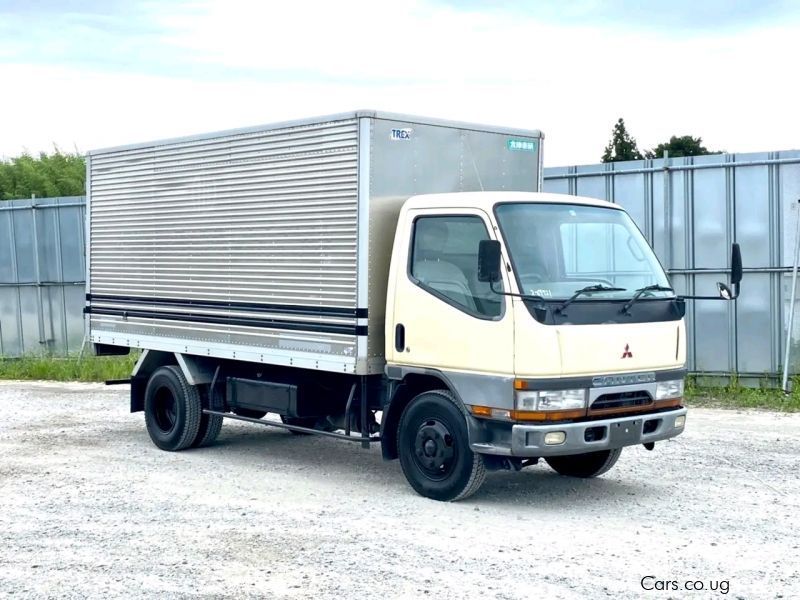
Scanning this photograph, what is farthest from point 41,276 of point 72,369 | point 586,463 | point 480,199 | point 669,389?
point 669,389

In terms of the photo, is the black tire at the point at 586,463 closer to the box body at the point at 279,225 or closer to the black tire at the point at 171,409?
the box body at the point at 279,225

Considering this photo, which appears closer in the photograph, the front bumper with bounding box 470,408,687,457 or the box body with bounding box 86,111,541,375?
the front bumper with bounding box 470,408,687,457

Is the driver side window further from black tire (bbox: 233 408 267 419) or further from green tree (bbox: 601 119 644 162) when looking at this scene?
green tree (bbox: 601 119 644 162)

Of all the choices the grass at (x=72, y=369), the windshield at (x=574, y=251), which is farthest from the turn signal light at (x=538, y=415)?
the grass at (x=72, y=369)

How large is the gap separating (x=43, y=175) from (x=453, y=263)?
25.0m

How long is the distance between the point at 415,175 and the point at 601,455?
290 cm

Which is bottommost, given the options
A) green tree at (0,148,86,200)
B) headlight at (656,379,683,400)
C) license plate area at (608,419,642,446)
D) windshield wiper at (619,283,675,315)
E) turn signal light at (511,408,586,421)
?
license plate area at (608,419,642,446)

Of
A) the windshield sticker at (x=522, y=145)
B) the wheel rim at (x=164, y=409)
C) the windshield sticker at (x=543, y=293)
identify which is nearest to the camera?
the windshield sticker at (x=543, y=293)

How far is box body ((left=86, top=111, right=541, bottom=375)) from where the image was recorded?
9289 millimetres

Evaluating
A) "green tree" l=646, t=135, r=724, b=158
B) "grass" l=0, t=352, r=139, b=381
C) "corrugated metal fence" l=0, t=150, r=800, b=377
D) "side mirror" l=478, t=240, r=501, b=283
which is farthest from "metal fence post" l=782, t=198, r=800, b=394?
"green tree" l=646, t=135, r=724, b=158

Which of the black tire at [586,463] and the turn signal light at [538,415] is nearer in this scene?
the turn signal light at [538,415]

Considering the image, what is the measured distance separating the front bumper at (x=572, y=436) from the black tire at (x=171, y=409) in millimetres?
4033

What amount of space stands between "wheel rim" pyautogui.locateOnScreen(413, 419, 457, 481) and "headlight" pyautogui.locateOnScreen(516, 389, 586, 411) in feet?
2.66

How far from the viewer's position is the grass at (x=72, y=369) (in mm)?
19344
